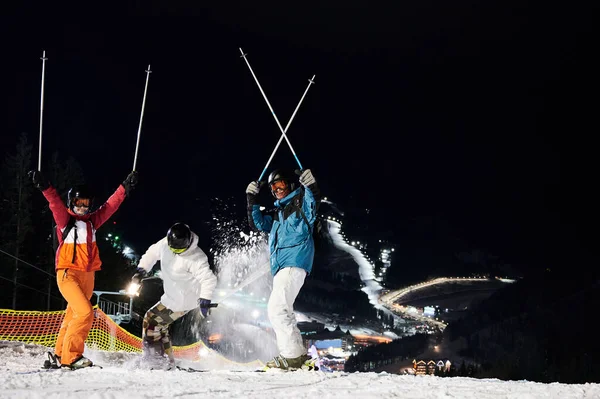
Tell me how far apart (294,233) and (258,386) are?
5.83 feet

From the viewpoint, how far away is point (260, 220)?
573 centimetres

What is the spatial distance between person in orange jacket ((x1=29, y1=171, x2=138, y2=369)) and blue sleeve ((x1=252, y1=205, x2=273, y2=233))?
160cm

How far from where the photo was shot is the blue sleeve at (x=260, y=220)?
5.73 m

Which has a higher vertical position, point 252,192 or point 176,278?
point 252,192

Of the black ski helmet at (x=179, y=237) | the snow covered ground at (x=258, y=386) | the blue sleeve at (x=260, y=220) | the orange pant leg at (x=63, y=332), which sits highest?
the blue sleeve at (x=260, y=220)

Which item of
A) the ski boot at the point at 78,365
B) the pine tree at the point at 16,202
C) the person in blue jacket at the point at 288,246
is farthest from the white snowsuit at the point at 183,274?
the pine tree at the point at 16,202

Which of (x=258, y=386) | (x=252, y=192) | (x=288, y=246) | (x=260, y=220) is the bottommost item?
(x=258, y=386)

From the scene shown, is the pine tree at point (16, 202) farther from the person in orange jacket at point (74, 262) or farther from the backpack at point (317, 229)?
the backpack at point (317, 229)

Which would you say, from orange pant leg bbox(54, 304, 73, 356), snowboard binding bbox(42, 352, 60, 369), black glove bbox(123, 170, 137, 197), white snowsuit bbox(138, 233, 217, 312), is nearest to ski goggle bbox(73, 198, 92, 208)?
black glove bbox(123, 170, 137, 197)

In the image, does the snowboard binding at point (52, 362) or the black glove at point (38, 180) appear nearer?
the black glove at point (38, 180)

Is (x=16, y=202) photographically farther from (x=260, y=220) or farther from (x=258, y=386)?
(x=258, y=386)

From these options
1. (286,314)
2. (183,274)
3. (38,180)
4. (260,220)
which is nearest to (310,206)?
(260,220)

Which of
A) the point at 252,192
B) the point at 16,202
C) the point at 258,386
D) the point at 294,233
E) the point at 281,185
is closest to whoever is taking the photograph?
the point at 258,386

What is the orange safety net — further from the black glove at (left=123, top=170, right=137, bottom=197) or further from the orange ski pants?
the black glove at (left=123, top=170, right=137, bottom=197)
